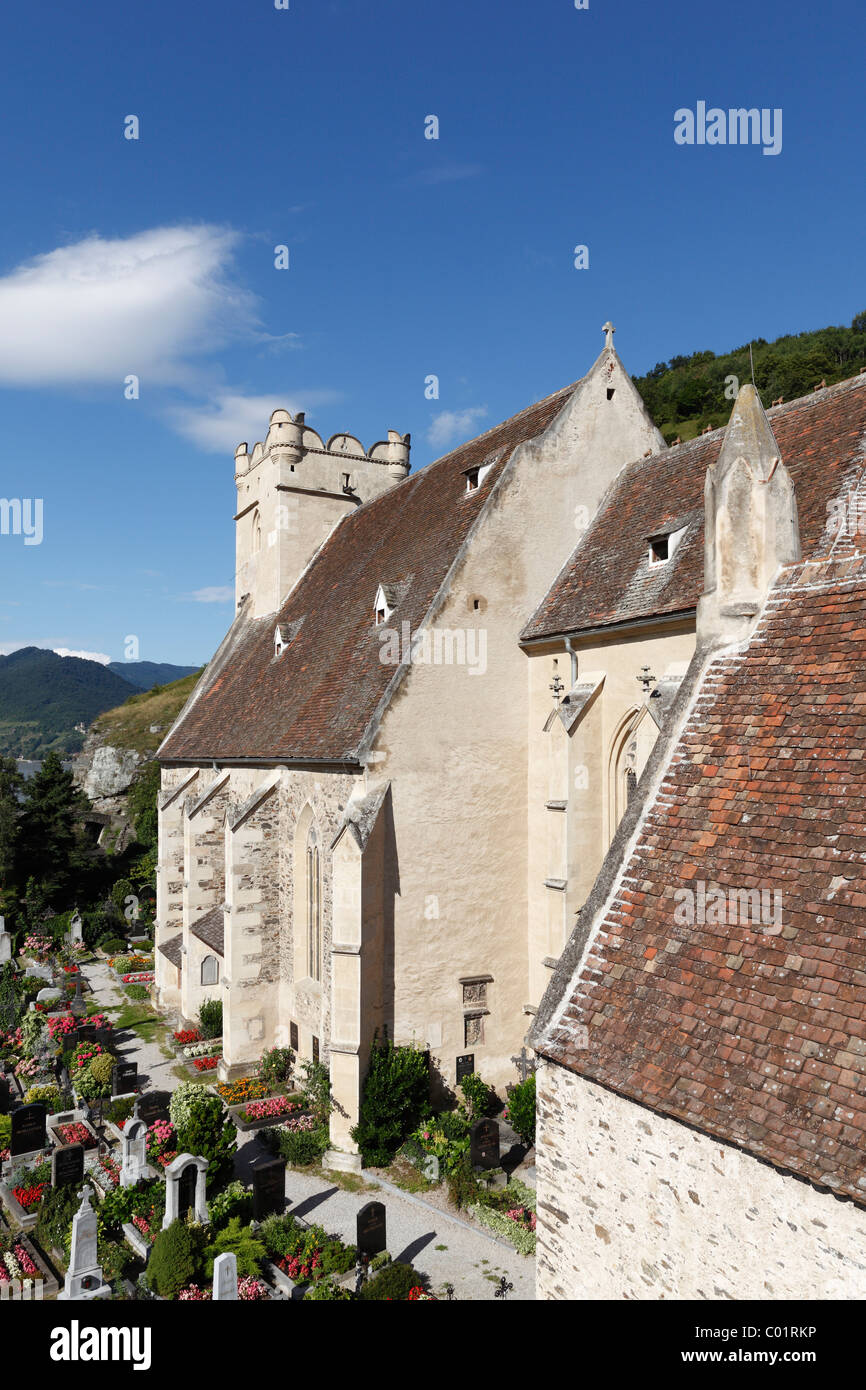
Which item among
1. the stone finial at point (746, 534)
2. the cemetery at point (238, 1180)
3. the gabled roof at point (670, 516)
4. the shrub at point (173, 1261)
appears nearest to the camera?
the stone finial at point (746, 534)

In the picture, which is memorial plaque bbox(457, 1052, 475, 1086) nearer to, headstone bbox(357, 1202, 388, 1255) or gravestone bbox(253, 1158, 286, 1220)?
gravestone bbox(253, 1158, 286, 1220)

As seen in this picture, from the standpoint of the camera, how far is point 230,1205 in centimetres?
1347

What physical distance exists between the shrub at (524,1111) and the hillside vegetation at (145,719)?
4335cm

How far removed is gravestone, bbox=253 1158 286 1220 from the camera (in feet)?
44.1

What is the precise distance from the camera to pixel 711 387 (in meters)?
75.6

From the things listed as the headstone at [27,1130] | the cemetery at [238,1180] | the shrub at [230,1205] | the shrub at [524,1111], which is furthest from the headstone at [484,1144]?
the headstone at [27,1130]

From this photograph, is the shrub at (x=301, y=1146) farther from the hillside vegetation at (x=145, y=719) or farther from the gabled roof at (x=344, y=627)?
the hillside vegetation at (x=145, y=719)

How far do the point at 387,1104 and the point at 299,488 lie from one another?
753 inches

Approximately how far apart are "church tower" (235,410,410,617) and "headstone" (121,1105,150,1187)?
53.5 ft

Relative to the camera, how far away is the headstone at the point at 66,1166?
14.6m

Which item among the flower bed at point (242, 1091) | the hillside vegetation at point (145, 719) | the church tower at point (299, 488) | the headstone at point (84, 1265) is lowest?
the flower bed at point (242, 1091)

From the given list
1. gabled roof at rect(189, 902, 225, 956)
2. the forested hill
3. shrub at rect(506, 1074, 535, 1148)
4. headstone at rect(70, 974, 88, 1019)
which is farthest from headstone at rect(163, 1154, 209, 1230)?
the forested hill

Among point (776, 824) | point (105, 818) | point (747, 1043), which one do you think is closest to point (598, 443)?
point (776, 824)
